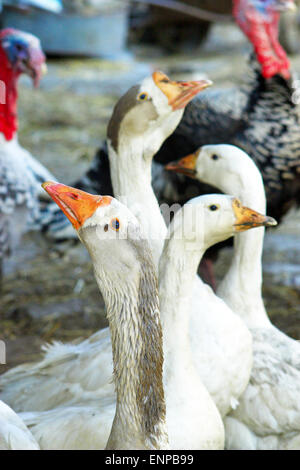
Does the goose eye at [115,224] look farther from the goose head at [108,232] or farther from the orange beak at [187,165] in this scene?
the orange beak at [187,165]

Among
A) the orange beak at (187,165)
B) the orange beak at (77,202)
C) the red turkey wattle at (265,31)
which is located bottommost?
the orange beak at (187,165)

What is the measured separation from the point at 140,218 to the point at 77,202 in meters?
1.09

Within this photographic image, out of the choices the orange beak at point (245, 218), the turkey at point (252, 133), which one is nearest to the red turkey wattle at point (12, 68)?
Result: the turkey at point (252, 133)

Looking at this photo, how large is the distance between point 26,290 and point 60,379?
2084 millimetres

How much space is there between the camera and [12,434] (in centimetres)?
219

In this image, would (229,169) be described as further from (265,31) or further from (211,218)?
(265,31)

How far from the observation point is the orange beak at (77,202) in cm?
209

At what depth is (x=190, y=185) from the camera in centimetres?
439

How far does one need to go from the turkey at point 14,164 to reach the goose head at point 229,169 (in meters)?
1.45

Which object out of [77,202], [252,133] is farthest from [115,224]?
[252,133]

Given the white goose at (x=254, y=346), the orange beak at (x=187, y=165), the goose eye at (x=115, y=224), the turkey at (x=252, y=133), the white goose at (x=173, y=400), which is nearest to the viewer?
the goose eye at (x=115, y=224)

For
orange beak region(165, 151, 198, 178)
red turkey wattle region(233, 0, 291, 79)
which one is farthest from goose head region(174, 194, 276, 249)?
red turkey wattle region(233, 0, 291, 79)

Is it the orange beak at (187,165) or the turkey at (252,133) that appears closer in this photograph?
the orange beak at (187,165)
